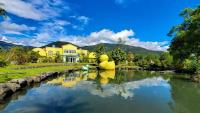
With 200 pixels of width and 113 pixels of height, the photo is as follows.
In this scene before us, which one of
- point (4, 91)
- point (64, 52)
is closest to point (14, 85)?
point (4, 91)

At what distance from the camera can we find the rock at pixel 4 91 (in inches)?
745

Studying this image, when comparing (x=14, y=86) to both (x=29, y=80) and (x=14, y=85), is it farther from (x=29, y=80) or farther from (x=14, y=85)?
(x=29, y=80)

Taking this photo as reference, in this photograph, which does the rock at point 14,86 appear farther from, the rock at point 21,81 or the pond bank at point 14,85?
the rock at point 21,81

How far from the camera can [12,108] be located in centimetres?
1606

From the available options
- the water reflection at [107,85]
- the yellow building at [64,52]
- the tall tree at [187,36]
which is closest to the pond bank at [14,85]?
the water reflection at [107,85]

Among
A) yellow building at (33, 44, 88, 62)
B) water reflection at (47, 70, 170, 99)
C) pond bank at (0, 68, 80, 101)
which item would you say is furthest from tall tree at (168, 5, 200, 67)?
yellow building at (33, 44, 88, 62)

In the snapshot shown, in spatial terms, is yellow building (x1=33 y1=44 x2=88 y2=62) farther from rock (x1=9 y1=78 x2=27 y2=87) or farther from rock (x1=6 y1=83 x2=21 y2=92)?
rock (x1=6 y1=83 x2=21 y2=92)

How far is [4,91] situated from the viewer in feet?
63.7

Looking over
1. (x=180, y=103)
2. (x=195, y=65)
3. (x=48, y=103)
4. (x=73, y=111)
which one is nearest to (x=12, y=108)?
(x=48, y=103)

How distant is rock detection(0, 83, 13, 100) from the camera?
18922 mm

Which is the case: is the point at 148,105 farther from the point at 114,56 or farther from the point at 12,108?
the point at 114,56

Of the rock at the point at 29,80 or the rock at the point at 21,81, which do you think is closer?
the rock at the point at 21,81

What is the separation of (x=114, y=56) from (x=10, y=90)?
6294 centimetres

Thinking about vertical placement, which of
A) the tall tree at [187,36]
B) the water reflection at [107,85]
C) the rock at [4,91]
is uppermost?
the tall tree at [187,36]
